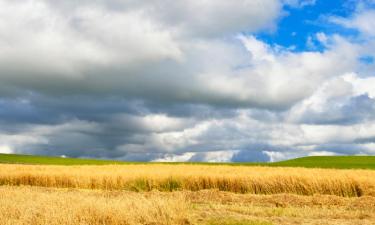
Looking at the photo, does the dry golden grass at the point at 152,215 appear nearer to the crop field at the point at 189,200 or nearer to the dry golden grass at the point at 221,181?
the crop field at the point at 189,200

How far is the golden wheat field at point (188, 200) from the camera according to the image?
15702 millimetres

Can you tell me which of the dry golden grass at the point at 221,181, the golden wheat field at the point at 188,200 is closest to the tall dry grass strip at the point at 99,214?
the golden wheat field at the point at 188,200

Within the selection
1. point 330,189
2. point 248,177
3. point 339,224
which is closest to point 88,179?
point 248,177

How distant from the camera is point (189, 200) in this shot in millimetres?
20234

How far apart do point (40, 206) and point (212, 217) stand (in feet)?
Result: 19.8

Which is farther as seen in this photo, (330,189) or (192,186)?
(192,186)

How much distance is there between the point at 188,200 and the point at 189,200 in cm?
343

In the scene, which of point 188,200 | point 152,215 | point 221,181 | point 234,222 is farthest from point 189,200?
point 221,181

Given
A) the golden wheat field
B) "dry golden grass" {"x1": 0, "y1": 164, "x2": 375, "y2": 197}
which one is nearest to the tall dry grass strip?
the golden wheat field

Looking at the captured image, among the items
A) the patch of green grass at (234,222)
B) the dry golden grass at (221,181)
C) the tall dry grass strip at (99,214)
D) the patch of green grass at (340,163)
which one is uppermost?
the patch of green grass at (340,163)

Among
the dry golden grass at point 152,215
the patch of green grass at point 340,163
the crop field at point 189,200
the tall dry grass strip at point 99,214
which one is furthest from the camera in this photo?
the patch of green grass at point 340,163

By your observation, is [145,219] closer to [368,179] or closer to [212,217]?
[212,217]

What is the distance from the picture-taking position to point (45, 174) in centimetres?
3781

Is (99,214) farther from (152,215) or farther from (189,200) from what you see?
(189,200)
